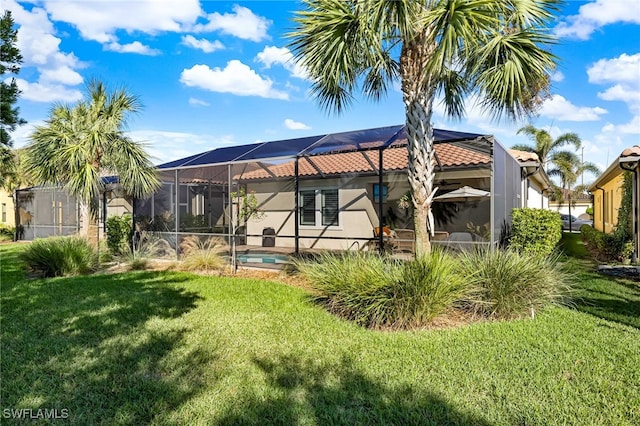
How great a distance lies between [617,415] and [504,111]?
535 cm

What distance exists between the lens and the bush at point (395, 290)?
541cm

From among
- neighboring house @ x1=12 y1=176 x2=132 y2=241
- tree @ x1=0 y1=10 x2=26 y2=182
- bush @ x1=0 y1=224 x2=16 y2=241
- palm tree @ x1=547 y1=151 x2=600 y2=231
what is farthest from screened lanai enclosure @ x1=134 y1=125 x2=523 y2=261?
palm tree @ x1=547 y1=151 x2=600 y2=231

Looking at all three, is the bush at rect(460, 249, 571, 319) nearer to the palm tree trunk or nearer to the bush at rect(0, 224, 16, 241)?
the palm tree trunk

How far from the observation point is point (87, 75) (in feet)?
37.1

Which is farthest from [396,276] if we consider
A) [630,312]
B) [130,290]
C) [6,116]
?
[6,116]

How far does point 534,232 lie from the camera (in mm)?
10211

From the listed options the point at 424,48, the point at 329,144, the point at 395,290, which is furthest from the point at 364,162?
the point at 395,290

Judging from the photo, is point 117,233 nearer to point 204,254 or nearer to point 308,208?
point 204,254

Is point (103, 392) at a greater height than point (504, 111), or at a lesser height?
lesser

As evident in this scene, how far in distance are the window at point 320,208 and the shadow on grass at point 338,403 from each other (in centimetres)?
1090

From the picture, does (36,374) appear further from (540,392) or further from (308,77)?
(308,77)

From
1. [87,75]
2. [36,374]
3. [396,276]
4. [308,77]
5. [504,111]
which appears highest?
[87,75]

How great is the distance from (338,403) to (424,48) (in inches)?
228

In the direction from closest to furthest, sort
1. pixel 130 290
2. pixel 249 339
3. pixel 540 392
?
1. pixel 540 392
2. pixel 249 339
3. pixel 130 290
